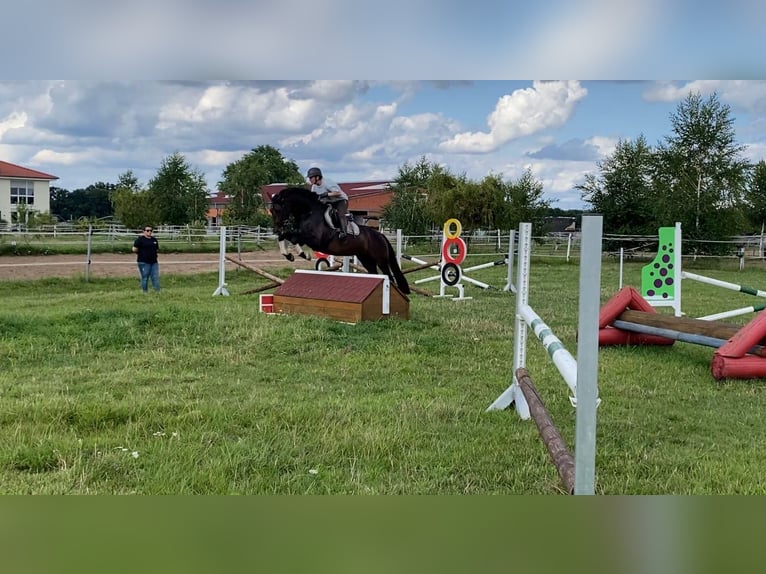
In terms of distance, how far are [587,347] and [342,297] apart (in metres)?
5.27

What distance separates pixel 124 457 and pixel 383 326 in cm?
390

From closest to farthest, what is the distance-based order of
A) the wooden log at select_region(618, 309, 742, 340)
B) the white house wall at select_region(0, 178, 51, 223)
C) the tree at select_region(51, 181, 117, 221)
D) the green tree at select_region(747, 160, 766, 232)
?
the wooden log at select_region(618, 309, 742, 340), the green tree at select_region(747, 160, 766, 232), the white house wall at select_region(0, 178, 51, 223), the tree at select_region(51, 181, 117, 221)

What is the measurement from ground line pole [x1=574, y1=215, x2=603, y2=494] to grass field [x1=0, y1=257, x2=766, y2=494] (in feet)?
2.70

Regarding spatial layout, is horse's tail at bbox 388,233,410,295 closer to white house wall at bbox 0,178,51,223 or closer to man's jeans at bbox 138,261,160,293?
man's jeans at bbox 138,261,160,293

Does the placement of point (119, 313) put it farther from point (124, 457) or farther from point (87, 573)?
point (87, 573)

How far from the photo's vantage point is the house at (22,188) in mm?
33562

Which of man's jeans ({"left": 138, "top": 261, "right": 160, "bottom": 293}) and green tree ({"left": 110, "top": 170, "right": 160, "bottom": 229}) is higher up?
green tree ({"left": 110, "top": 170, "right": 160, "bottom": 229})

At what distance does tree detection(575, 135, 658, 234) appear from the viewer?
23.7 metres

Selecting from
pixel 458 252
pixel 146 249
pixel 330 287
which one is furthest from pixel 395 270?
pixel 146 249

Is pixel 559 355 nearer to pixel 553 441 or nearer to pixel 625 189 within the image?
pixel 553 441

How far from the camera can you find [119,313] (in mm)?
6258

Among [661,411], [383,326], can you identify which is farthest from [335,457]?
[383,326]

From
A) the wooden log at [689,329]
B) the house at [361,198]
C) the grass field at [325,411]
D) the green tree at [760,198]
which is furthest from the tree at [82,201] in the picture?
the wooden log at [689,329]

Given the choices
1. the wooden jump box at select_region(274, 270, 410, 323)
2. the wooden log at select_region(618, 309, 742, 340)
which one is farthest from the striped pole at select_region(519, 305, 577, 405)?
the wooden jump box at select_region(274, 270, 410, 323)
